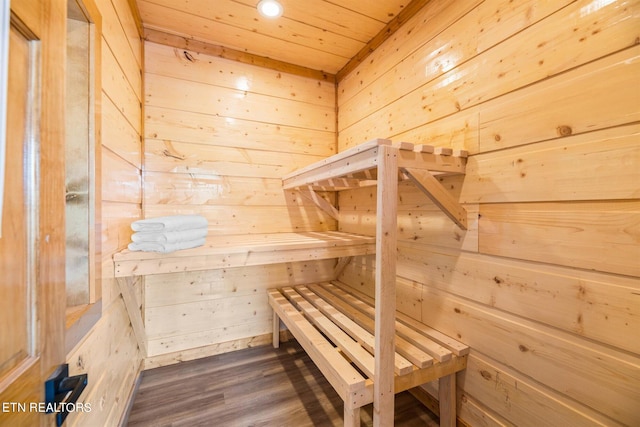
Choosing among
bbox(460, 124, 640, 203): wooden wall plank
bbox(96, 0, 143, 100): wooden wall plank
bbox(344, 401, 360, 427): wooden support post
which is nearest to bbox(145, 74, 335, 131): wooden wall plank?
bbox(96, 0, 143, 100): wooden wall plank

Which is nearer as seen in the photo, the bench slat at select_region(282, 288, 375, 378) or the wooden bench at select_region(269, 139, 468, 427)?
the wooden bench at select_region(269, 139, 468, 427)

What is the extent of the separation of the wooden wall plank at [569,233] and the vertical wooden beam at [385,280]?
1.57ft

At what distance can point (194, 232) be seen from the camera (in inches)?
53.9

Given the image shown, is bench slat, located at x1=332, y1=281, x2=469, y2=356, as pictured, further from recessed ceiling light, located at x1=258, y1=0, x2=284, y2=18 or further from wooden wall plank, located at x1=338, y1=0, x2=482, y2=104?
recessed ceiling light, located at x1=258, y1=0, x2=284, y2=18

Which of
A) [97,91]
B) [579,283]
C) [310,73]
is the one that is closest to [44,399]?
[97,91]

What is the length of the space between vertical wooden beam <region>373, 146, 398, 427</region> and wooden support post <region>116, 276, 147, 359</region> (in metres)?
1.26

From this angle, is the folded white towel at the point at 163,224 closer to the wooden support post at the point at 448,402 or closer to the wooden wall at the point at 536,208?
the wooden wall at the point at 536,208

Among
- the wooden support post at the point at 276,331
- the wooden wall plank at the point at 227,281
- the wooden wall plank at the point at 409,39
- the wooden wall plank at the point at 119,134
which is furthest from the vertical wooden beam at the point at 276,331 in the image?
the wooden wall plank at the point at 409,39

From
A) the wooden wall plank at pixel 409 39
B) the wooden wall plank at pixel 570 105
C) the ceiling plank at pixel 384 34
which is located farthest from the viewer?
the ceiling plank at pixel 384 34

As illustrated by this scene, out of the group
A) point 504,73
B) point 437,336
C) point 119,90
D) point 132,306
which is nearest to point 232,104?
point 119,90

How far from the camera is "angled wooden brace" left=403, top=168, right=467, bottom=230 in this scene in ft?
3.46

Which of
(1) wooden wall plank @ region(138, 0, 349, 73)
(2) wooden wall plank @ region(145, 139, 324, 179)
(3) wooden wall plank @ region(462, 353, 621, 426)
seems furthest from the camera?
Result: (2) wooden wall plank @ region(145, 139, 324, 179)

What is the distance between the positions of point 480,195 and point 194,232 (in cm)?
142

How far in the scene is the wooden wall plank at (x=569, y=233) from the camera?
2.44 feet
